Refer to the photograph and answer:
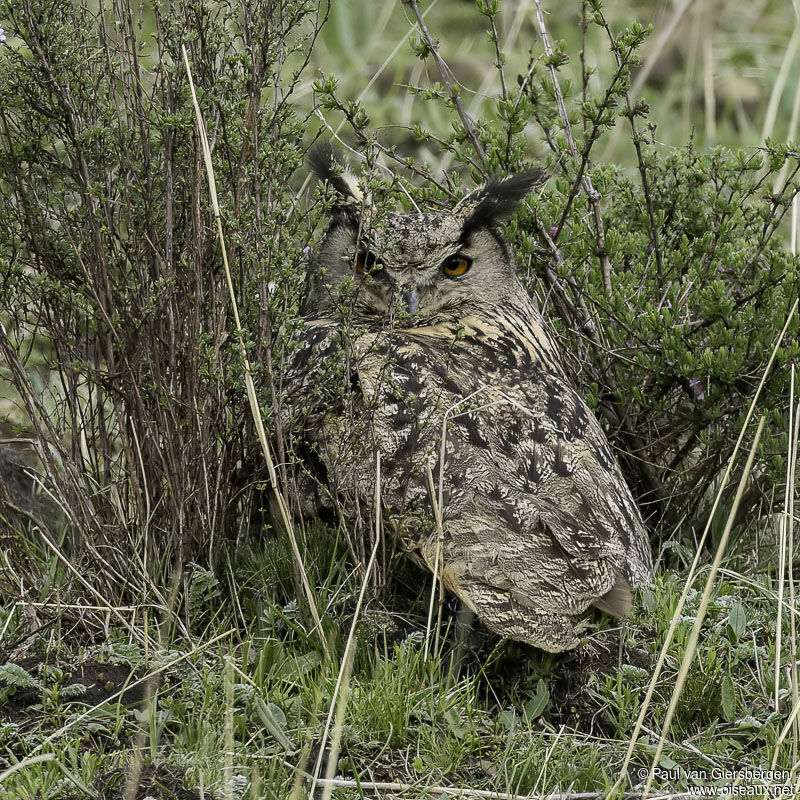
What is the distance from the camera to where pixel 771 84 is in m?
7.52

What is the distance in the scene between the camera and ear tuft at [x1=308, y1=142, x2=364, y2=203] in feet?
12.5

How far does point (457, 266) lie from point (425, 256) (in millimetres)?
209

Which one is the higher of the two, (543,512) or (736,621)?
(543,512)

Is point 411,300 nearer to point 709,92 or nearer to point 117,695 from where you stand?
point 117,695

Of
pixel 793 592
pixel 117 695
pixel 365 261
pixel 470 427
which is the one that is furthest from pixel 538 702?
pixel 365 261

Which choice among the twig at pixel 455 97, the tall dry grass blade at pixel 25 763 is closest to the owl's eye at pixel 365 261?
the twig at pixel 455 97

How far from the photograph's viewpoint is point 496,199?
374cm

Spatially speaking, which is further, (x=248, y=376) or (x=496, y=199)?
(x=496, y=199)

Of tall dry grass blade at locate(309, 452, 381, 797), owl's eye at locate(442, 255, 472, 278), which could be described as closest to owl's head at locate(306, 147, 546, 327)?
owl's eye at locate(442, 255, 472, 278)

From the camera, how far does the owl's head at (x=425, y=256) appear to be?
3.67 meters

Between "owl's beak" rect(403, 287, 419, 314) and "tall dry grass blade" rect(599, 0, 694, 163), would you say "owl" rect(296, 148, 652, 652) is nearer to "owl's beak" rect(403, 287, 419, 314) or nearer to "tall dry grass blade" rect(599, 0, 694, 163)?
"owl's beak" rect(403, 287, 419, 314)

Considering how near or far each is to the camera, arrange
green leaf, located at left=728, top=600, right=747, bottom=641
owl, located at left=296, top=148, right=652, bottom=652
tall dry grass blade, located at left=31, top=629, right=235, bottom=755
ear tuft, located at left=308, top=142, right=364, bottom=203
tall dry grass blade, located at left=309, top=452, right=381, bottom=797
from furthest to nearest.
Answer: ear tuft, located at left=308, top=142, right=364, bottom=203
green leaf, located at left=728, top=600, right=747, bottom=641
owl, located at left=296, top=148, right=652, bottom=652
tall dry grass blade, located at left=31, top=629, right=235, bottom=755
tall dry grass blade, located at left=309, top=452, right=381, bottom=797

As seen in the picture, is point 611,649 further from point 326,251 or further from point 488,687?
point 326,251

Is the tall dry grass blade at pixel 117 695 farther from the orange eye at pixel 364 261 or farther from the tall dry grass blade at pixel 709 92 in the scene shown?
the tall dry grass blade at pixel 709 92
